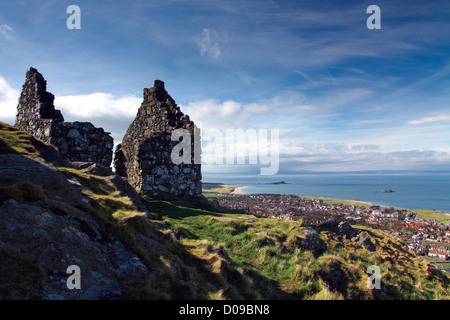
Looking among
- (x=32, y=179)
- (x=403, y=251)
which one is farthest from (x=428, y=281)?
(x=32, y=179)

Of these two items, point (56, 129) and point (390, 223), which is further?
point (390, 223)

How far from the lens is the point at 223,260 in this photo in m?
6.54

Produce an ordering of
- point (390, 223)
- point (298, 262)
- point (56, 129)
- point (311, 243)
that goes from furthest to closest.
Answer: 1. point (390, 223)
2. point (56, 129)
3. point (311, 243)
4. point (298, 262)

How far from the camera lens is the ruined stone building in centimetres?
1240

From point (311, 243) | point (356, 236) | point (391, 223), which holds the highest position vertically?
point (311, 243)

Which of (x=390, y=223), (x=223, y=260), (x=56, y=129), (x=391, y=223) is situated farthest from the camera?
(x=391, y=223)

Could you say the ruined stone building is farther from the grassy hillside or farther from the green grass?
the green grass

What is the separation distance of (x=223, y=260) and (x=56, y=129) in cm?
1096

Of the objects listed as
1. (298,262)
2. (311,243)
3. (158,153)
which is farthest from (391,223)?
(158,153)

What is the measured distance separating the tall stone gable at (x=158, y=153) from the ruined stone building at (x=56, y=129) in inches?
75.8

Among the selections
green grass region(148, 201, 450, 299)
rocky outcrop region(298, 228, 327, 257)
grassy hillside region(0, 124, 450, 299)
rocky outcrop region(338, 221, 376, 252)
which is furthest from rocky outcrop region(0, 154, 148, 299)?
rocky outcrop region(338, 221, 376, 252)

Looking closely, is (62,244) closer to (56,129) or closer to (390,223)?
(56,129)

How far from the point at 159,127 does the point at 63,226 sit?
14.5 meters
